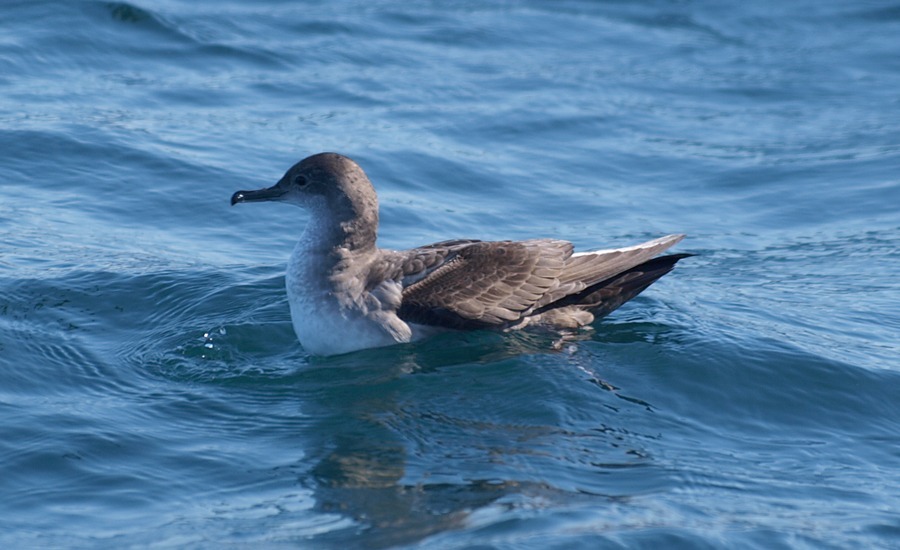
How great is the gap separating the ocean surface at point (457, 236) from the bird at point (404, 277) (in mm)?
199

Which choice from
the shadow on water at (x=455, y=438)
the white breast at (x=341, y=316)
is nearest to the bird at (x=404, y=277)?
the white breast at (x=341, y=316)

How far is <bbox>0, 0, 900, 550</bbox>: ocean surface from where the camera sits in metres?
6.61

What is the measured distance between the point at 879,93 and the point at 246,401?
40.8 feet

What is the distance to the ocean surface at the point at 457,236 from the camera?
6.61 meters

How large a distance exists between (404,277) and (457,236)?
136 inches

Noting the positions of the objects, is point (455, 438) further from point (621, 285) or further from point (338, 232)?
point (621, 285)

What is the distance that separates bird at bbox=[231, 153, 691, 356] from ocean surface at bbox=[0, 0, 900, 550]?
7.8 inches

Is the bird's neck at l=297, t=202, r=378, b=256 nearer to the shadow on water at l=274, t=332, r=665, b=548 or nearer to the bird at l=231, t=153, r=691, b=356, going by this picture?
the bird at l=231, t=153, r=691, b=356

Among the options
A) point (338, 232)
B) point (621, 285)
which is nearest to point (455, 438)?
point (338, 232)

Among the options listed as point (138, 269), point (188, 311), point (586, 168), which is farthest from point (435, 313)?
point (586, 168)

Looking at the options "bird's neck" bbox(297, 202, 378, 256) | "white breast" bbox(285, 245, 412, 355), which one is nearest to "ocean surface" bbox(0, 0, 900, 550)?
"white breast" bbox(285, 245, 412, 355)

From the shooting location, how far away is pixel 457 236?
12047 mm

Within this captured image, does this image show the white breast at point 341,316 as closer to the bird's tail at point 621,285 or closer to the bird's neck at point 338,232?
the bird's neck at point 338,232

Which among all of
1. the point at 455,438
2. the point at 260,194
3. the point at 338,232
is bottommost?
the point at 455,438
